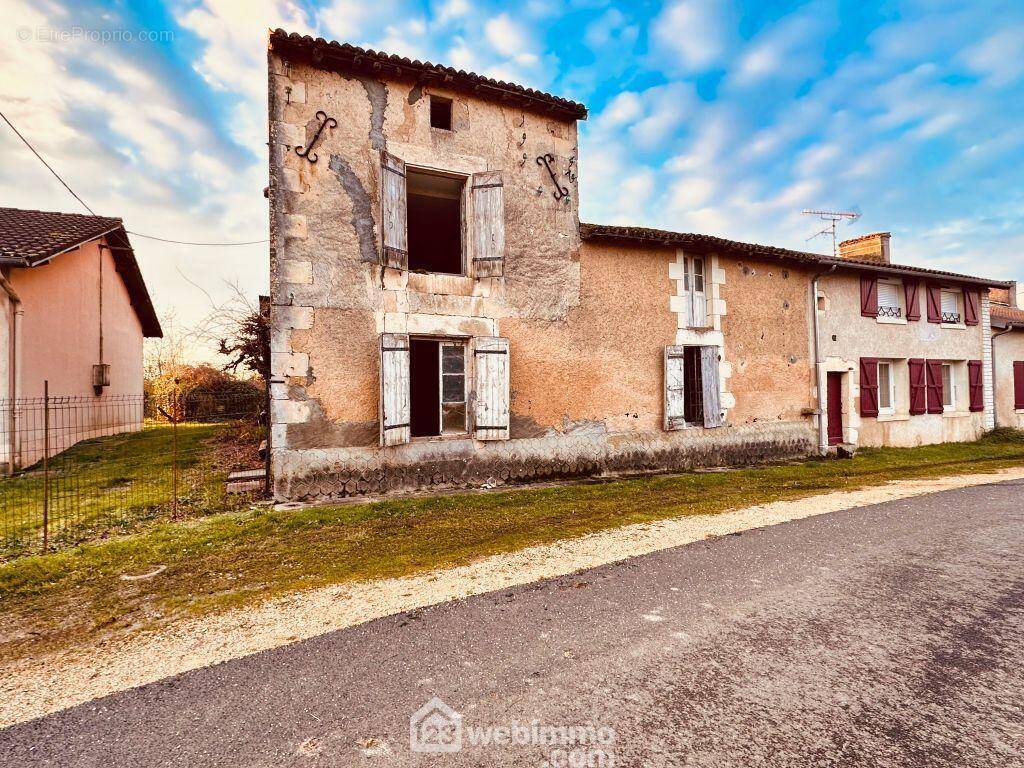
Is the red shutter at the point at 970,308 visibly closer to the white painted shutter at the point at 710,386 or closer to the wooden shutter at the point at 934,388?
the wooden shutter at the point at 934,388

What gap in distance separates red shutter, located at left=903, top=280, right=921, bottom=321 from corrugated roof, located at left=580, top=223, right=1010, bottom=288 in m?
0.37

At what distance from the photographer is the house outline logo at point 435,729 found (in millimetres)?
1842

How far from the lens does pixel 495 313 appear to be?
725 centimetres

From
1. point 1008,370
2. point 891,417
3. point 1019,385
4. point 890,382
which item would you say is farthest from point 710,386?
point 1019,385

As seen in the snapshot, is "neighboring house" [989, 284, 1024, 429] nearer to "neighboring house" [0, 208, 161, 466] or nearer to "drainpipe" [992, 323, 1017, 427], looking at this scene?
"drainpipe" [992, 323, 1017, 427]

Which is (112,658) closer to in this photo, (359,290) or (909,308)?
(359,290)

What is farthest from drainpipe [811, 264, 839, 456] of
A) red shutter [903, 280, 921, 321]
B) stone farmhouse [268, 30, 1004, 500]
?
red shutter [903, 280, 921, 321]

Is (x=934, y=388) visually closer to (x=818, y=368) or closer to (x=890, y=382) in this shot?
(x=890, y=382)

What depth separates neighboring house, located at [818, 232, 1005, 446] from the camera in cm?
1048

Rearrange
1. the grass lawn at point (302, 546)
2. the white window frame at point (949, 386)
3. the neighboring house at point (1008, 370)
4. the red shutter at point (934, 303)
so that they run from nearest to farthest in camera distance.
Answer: the grass lawn at point (302, 546), the red shutter at point (934, 303), the white window frame at point (949, 386), the neighboring house at point (1008, 370)

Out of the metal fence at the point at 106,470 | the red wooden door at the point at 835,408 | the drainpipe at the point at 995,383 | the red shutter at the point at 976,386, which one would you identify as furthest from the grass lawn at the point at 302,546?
the drainpipe at the point at 995,383

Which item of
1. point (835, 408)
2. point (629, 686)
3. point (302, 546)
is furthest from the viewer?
point (835, 408)

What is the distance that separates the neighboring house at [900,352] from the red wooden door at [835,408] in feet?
0.08

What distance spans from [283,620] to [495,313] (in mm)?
5208
